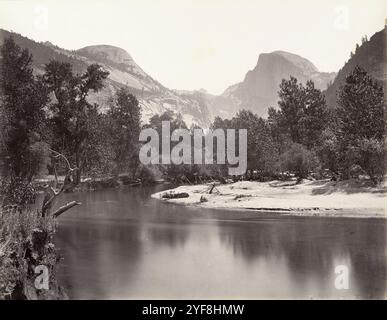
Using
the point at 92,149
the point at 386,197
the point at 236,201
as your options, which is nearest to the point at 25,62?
the point at 92,149

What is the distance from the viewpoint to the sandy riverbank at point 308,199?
1813 inches

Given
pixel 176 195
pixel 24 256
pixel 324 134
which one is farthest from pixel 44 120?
pixel 324 134

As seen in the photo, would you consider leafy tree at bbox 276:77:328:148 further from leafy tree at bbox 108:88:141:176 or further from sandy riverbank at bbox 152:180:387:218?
leafy tree at bbox 108:88:141:176

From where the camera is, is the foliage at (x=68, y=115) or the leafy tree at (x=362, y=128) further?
the leafy tree at (x=362, y=128)

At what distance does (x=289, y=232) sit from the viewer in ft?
118

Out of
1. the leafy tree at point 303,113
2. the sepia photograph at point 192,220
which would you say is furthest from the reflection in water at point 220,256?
the leafy tree at point 303,113

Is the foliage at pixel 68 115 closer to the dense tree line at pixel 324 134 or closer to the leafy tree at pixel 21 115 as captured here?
the leafy tree at pixel 21 115

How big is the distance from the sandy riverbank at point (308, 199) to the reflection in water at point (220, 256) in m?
4.81

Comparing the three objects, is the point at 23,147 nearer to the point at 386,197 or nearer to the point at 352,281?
the point at 352,281

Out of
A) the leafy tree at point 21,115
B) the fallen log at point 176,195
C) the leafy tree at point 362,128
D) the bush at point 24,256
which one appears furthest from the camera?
the fallen log at point 176,195

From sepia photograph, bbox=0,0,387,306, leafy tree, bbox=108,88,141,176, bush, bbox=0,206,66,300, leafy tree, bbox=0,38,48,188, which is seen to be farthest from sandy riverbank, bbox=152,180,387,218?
leafy tree, bbox=108,88,141,176

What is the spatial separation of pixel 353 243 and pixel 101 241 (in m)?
19.2

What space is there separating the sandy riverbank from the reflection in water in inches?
189

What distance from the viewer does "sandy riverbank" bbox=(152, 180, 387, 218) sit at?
4606 centimetres
